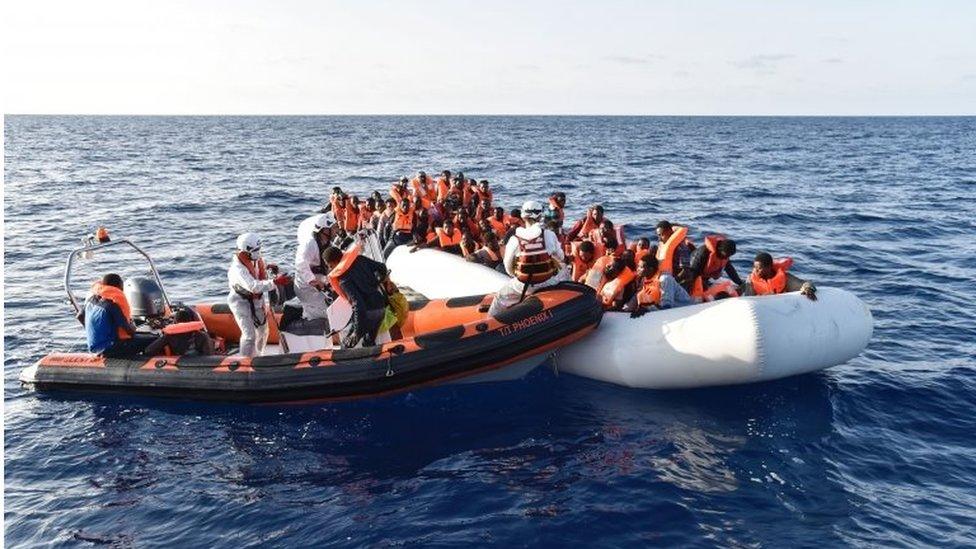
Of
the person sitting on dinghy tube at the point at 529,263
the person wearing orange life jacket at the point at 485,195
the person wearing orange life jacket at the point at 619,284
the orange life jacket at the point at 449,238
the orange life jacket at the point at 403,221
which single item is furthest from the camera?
the person wearing orange life jacket at the point at 485,195

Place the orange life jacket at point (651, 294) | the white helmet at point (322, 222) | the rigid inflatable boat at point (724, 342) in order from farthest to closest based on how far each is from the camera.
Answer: the orange life jacket at point (651, 294) < the white helmet at point (322, 222) < the rigid inflatable boat at point (724, 342)

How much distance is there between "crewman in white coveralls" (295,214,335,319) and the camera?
28.6ft

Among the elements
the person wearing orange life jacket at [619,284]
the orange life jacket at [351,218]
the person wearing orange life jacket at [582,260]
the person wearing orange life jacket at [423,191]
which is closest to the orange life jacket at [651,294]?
the person wearing orange life jacket at [619,284]

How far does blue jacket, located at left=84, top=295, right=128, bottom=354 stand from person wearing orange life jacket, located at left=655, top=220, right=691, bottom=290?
638 cm

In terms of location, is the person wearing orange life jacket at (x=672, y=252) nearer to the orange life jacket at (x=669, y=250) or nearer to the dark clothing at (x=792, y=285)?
the orange life jacket at (x=669, y=250)

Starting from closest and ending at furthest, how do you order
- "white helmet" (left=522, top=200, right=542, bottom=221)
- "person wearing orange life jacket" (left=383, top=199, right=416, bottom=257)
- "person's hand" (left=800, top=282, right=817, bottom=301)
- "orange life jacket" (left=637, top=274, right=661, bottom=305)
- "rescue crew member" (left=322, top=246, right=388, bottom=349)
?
"rescue crew member" (left=322, top=246, right=388, bottom=349) < "person's hand" (left=800, top=282, right=817, bottom=301) < "orange life jacket" (left=637, top=274, right=661, bottom=305) < "white helmet" (left=522, top=200, right=542, bottom=221) < "person wearing orange life jacket" (left=383, top=199, right=416, bottom=257)

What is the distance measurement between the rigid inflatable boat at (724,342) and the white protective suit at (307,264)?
298 cm

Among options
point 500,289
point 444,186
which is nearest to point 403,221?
point 444,186

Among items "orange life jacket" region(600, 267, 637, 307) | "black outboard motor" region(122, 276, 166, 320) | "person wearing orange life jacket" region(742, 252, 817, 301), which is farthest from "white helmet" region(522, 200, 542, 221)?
"black outboard motor" region(122, 276, 166, 320)

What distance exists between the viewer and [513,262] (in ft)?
28.0

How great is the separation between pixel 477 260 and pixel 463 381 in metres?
3.15

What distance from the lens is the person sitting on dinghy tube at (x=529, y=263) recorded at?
8.28 m

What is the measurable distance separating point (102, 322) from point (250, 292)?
6.04ft

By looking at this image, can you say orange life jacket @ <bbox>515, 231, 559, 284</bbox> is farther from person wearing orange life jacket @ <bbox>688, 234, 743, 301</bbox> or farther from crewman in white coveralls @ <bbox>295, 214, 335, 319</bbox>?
crewman in white coveralls @ <bbox>295, 214, 335, 319</bbox>
